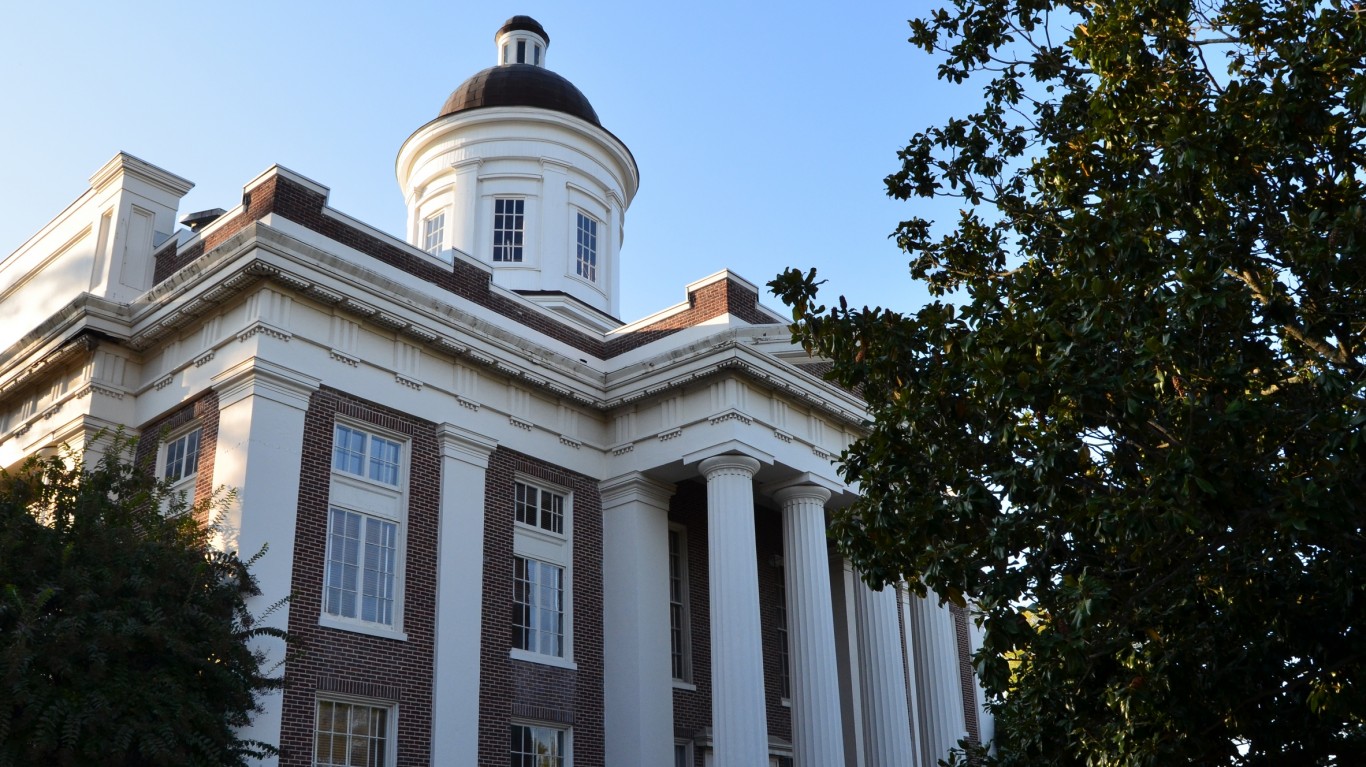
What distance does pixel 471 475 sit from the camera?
852 inches

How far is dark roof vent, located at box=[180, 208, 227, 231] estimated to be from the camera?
25312mm

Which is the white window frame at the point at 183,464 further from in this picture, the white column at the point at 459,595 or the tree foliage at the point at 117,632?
the white column at the point at 459,595

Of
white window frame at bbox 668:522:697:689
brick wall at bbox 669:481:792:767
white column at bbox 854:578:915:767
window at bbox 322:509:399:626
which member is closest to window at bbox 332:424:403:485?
window at bbox 322:509:399:626

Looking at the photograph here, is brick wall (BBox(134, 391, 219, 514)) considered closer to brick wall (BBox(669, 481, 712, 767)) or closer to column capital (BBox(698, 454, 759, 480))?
column capital (BBox(698, 454, 759, 480))

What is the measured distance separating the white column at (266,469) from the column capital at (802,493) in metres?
9.10

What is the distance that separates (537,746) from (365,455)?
5495mm

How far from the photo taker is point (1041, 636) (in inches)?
416

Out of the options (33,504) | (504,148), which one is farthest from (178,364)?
(504,148)

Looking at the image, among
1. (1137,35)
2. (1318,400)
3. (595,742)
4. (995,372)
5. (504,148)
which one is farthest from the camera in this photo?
(504,148)

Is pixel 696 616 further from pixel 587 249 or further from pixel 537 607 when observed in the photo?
pixel 587 249

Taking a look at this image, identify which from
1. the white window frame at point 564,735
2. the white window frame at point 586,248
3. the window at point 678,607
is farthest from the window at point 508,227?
the white window frame at point 564,735

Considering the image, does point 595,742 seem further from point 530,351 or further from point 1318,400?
point 1318,400

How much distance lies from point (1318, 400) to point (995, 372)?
250cm

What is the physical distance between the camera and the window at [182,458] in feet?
64.8
